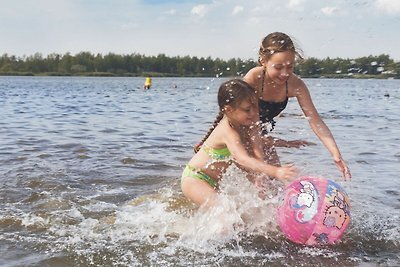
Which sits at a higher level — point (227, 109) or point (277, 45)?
point (277, 45)

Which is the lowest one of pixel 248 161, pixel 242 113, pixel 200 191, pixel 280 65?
pixel 200 191

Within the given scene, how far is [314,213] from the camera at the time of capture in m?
4.84

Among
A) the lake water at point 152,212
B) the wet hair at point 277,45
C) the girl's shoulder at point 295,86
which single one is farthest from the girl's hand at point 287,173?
the girl's shoulder at point 295,86

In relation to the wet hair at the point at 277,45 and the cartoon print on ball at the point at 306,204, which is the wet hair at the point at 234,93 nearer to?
the wet hair at the point at 277,45

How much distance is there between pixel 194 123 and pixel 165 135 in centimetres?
341

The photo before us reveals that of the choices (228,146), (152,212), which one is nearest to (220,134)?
(228,146)

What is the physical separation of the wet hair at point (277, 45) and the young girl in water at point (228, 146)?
1.70ft

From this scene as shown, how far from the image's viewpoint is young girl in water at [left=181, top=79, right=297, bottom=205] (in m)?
5.13

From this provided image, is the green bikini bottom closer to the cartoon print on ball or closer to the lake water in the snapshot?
the lake water

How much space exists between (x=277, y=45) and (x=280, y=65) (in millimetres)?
204

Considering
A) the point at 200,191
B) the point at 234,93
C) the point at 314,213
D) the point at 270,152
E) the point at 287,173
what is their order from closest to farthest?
the point at 287,173, the point at 314,213, the point at 234,93, the point at 200,191, the point at 270,152

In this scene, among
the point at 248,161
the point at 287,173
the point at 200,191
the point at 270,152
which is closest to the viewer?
the point at 287,173

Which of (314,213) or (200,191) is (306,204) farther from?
(200,191)

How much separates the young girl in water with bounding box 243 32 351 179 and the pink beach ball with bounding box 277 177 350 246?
2.31 ft
